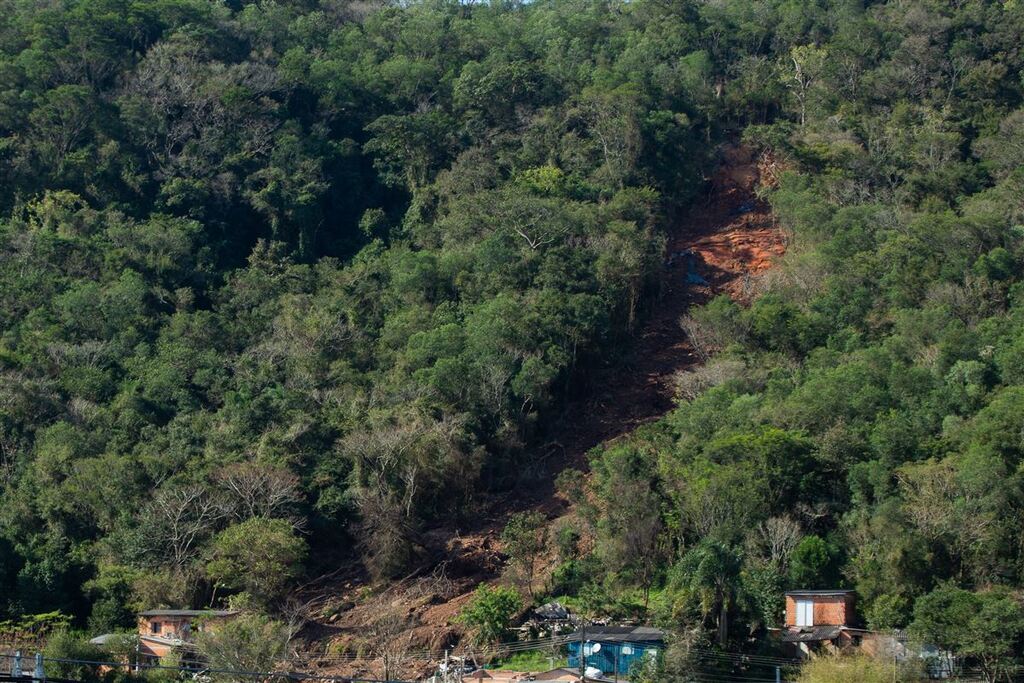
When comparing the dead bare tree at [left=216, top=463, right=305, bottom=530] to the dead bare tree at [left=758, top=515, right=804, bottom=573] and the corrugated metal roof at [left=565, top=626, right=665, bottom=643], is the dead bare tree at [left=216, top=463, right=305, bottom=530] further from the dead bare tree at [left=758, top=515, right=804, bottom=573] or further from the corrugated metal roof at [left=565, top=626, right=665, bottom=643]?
the dead bare tree at [left=758, top=515, right=804, bottom=573]

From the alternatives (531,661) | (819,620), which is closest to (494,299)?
(531,661)

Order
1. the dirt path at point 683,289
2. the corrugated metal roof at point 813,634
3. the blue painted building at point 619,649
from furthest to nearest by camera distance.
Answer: the dirt path at point 683,289, the blue painted building at point 619,649, the corrugated metal roof at point 813,634

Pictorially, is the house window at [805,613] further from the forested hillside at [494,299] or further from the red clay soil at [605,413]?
the red clay soil at [605,413]

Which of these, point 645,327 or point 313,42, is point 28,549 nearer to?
point 645,327

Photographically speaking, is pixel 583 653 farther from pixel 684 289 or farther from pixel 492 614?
pixel 684 289

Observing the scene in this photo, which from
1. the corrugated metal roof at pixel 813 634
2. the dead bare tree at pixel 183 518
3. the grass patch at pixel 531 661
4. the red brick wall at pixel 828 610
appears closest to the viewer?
the corrugated metal roof at pixel 813 634

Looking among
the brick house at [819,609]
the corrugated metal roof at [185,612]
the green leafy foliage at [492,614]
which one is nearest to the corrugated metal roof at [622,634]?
the green leafy foliage at [492,614]
